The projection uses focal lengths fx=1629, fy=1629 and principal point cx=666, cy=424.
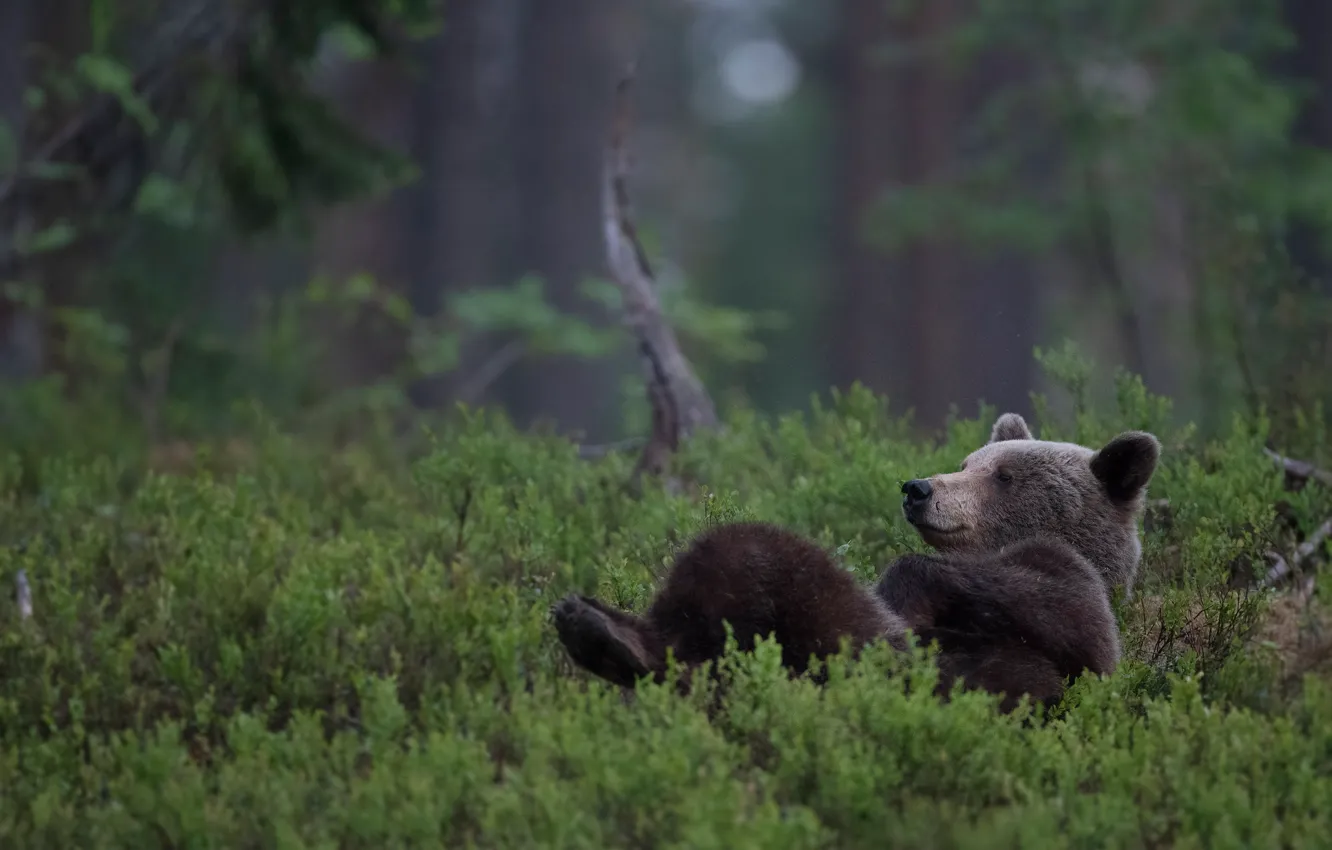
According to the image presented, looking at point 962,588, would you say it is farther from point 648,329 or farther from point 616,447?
point 616,447

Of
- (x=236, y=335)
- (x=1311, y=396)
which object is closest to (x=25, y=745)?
(x=1311, y=396)

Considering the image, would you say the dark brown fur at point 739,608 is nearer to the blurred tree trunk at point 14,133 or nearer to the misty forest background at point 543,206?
the misty forest background at point 543,206

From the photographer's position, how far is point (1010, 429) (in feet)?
18.0

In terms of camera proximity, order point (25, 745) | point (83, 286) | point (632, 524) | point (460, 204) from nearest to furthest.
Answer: point (25, 745)
point (632, 524)
point (83, 286)
point (460, 204)

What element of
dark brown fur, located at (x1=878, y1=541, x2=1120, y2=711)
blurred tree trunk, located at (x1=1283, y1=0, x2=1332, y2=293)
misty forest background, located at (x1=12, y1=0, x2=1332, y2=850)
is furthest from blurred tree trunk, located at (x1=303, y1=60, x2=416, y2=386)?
dark brown fur, located at (x1=878, y1=541, x2=1120, y2=711)

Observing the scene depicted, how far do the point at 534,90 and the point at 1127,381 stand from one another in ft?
54.1

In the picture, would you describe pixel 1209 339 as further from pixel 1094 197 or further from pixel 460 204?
pixel 460 204

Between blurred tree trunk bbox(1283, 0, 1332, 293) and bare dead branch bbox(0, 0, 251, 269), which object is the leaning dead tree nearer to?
bare dead branch bbox(0, 0, 251, 269)

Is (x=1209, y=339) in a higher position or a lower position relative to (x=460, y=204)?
higher

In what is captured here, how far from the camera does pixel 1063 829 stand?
11.5 ft

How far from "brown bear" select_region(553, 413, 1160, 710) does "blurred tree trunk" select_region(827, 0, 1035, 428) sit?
38.4 ft

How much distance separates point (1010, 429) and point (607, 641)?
2231 mm

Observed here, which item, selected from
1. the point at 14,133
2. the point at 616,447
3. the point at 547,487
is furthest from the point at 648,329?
the point at 14,133

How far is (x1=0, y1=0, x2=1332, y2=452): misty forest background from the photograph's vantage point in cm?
875
